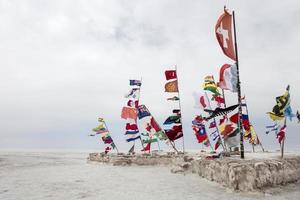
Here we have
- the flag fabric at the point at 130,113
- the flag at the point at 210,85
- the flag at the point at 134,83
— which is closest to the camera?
the flag at the point at 210,85

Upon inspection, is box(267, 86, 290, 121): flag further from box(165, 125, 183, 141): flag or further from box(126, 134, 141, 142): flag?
box(126, 134, 141, 142): flag

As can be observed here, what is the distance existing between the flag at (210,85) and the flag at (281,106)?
6976mm

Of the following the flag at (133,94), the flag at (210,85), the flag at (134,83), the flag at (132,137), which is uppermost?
the flag at (134,83)

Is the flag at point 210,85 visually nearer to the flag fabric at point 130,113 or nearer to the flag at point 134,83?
the flag fabric at point 130,113

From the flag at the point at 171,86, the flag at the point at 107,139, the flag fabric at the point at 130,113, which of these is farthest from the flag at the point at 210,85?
the flag at the point at 107,139

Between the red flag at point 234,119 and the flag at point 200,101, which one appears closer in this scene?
the red flag at point 234,119

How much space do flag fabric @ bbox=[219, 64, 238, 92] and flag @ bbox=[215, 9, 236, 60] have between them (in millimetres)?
658

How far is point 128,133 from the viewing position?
41312mm

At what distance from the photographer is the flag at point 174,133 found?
3253 cm

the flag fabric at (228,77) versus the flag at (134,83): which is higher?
the flag at (134,83)

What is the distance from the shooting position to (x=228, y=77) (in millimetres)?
18953

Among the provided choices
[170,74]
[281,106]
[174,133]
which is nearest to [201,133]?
[174,133]

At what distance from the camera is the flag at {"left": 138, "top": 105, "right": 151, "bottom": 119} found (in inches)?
1580

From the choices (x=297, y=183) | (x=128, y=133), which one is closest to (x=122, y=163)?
(x=128, y=133)
